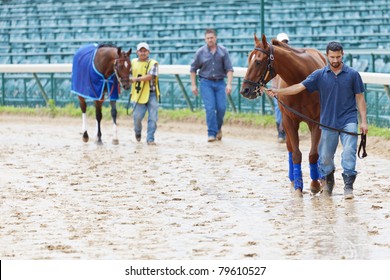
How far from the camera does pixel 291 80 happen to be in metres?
11.7

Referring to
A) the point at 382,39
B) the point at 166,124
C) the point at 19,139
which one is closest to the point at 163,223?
the point at 19,139

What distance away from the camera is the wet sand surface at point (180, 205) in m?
8.70

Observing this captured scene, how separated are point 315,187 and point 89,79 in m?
7.81

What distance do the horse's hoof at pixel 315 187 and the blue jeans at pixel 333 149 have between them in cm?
25

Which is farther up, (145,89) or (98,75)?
(98,75)

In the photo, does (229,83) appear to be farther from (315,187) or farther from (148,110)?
(315,187)

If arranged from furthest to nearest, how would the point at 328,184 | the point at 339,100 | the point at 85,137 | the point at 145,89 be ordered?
the point at 85,137, the point at 145,89, the point at 328,184, the point at 339,100

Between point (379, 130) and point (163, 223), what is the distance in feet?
24.9

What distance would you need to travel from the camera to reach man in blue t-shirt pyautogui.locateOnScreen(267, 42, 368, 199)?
36.0 feet

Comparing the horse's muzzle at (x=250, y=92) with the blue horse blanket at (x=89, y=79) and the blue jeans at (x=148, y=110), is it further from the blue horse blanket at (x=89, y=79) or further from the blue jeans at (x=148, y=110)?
the blue horse blanket at (x=89, y=79)

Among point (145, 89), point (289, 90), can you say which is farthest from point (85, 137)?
point (289, 90)

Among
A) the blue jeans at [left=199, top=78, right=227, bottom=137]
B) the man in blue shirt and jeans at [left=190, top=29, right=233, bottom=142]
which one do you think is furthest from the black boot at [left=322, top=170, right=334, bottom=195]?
the blue jeans at [left=199, top=78, right=227, bottom=137]

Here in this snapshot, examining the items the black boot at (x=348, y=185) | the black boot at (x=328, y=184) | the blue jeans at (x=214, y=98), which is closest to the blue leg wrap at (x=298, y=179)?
the black boot at (x=328, y=184)

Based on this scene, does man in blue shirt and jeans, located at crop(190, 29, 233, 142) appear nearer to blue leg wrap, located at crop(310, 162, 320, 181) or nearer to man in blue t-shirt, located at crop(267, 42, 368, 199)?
blue leg wrap, located at crop(310, 162, 320, 181)
